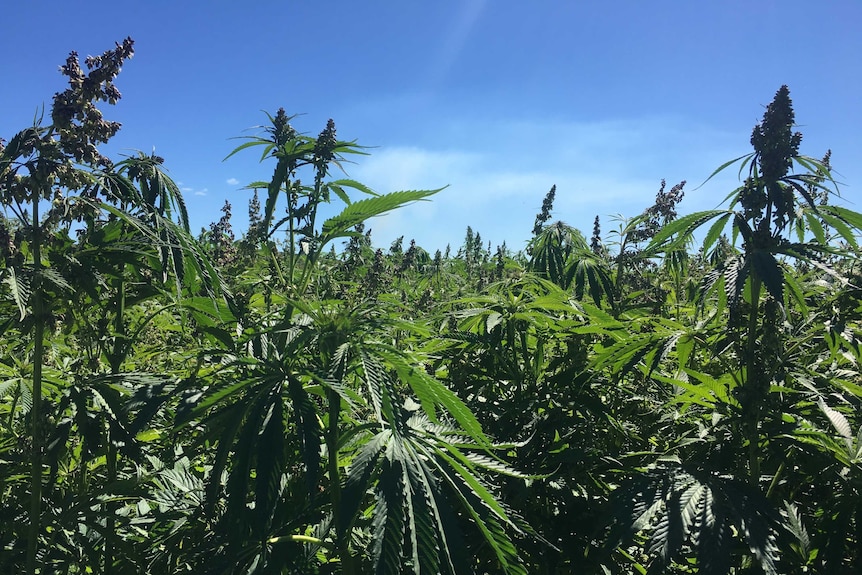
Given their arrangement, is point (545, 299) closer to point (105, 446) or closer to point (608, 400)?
point (608, 400)

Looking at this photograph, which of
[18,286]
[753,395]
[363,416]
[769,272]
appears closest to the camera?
[18,286]

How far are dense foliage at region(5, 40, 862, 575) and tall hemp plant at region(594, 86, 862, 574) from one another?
0.04ft

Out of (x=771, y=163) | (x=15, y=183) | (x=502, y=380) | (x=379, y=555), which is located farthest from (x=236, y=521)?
(x=771, y=163)

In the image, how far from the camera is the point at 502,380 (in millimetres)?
2871

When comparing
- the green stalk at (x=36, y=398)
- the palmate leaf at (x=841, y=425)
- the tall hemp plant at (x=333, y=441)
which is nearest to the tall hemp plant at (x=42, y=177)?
the green stalk at (x=36, y=398)

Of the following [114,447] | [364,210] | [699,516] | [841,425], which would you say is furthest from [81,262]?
[841,425]

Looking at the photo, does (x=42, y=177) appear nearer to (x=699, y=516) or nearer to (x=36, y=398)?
(x=36, y=398)

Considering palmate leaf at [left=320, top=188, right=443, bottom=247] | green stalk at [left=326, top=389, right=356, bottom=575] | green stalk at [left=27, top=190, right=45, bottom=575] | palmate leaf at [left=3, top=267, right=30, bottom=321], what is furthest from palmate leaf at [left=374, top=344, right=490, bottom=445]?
green stalk at [left=27, top=190, right=45, bottom=575]

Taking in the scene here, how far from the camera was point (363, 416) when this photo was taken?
7.90 ft

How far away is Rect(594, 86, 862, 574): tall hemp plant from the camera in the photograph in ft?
5.32

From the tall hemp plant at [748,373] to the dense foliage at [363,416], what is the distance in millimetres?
11

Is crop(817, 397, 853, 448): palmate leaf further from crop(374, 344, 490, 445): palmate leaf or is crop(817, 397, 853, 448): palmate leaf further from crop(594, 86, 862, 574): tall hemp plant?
crop(374, 344, 490, 445): palmate leaf

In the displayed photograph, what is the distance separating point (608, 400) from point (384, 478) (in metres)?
1.96

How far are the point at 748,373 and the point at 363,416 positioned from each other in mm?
1598
